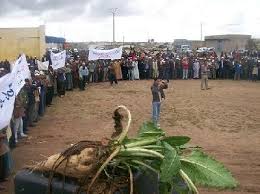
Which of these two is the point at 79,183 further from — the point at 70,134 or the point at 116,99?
the point at 116,99

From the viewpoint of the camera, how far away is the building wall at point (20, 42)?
2952cm

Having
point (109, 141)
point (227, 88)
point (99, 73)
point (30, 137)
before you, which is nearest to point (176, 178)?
point (109, 141)

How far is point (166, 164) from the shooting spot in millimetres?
2260

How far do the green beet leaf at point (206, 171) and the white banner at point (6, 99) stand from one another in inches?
198

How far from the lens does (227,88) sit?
84.4 feet

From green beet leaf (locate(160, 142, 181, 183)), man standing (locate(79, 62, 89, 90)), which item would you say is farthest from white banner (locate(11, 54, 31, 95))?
man standing (locate(79, 62, 89, 90))

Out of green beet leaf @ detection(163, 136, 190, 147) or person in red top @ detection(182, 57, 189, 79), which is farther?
person in red top @ detection(182, 57, 189, 79)

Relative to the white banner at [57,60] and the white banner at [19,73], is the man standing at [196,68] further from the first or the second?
the white banner at [19,73]

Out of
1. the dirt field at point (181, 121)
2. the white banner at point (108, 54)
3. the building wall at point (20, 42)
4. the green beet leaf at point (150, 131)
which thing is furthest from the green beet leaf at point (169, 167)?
the building wall at point (20, 42)

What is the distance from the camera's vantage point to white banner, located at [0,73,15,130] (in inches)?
281

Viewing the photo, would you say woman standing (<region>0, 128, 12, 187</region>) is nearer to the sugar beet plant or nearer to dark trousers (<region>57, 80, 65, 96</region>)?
the sugar beet plant

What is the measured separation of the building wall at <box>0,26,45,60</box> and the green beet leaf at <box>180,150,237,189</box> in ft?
92.1

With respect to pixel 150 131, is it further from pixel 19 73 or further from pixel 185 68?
pixel 185 68

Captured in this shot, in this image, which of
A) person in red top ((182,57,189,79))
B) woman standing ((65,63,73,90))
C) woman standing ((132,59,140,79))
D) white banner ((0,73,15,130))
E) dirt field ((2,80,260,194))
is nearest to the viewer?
white banner ((0,73,15,130))
